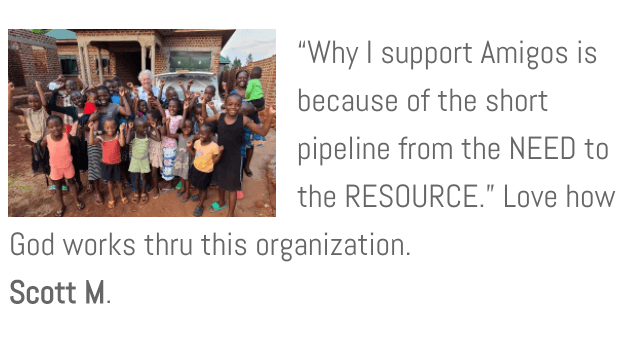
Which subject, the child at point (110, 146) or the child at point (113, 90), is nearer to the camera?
the child at point (110, 146)

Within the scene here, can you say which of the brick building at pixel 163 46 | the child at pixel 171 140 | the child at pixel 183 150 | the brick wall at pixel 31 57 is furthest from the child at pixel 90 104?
the brick wall at pixel 31 57

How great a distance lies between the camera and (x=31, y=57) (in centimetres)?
1021

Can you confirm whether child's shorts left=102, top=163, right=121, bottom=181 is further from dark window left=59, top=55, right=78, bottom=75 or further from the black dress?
dark window left=59, top=55, right=78, bottom=75

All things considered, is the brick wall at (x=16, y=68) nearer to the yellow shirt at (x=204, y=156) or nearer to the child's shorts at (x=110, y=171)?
the child's shorts at (x=110, y=171)

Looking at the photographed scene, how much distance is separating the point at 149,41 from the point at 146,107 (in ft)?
19.7

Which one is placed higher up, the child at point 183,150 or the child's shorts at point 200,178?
the child at point 183,150

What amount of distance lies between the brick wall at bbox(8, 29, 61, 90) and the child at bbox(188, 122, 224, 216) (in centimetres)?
1069

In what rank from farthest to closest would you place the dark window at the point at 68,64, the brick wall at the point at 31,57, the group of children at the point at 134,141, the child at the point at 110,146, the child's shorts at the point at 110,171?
the dark window at the point at 68,64
the brick wall at the point at 31,57
the child's shorts at the point at 110,171
the child at the point at 110,146
the group of children at the point at 134,141

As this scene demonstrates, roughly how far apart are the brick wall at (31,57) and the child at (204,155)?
35.1 feet

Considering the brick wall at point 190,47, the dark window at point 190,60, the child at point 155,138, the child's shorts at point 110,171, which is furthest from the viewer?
the dark window at point 190,60

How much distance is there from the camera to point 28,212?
3.22 m

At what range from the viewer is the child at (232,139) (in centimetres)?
271

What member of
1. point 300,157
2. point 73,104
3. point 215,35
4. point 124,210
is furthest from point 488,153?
point 215,35

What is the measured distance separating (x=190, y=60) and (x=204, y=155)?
7.81m
